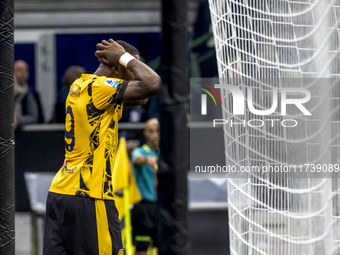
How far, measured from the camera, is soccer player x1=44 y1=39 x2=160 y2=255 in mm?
4496

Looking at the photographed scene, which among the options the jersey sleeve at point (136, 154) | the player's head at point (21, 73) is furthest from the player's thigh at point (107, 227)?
the player's head at point (21, 73)

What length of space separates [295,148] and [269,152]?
16cm

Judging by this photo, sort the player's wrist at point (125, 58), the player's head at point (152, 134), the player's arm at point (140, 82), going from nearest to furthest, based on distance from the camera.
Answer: the player's arm at point (140, 82)
the player's wrist at point (125, 58)
the player's head at point (152, 134)

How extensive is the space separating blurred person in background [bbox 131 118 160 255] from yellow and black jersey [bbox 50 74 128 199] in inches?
171

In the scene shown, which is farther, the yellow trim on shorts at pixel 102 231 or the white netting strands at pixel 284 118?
the yellow trim on shorts at pixel 102 231

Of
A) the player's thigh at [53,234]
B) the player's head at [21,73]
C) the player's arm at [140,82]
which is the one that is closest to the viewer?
the player's arm at [140,82]

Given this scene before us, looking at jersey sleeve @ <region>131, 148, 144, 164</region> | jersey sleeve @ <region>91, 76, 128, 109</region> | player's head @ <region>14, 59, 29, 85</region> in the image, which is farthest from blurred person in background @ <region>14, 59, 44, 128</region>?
jersey sleeve @ <region>91, 76, 128, 109</region>

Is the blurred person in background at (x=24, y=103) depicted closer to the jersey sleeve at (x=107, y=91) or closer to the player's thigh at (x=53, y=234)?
the player's thigh at (x=53, y=234)

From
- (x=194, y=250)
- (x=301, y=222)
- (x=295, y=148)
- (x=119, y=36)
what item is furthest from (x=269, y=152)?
(x=119, y=36)

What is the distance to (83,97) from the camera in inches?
178

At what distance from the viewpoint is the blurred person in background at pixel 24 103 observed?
32.8 feet

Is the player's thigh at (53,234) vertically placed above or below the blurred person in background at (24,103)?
below

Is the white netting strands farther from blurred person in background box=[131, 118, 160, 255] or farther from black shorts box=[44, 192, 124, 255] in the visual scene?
blurred person in background box=[131, 118, 160, 255]

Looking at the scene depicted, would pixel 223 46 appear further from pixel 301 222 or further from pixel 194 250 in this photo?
pixel 194 250
